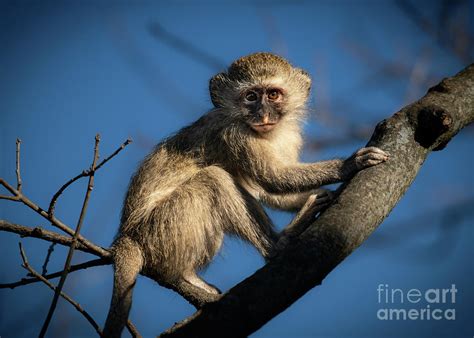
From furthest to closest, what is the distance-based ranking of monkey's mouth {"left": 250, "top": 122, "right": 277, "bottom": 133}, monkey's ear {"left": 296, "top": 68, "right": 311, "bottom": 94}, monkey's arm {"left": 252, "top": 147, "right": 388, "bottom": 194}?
monkey's ear {"left": 296, "top": 68, "right": 311, "bottom": 94}
monkey's mouth {"left": 250, "top": 122, "right": 277, "bottom": 133}
monkey's arm {"left": 252, "top": 147, "right": 388, "bottom": 194}

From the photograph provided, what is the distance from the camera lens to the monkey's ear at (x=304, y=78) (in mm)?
6852

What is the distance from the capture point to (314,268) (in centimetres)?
343

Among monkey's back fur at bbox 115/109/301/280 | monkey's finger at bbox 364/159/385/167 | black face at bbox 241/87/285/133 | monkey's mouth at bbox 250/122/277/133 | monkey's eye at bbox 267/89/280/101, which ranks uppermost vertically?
monkey's eye at bbox 267/89/280/101

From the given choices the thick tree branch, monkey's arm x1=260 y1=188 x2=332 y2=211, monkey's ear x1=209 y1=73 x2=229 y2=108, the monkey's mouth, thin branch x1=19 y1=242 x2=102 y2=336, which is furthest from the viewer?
monkey's ear x1=209 y1=73 x2=229 y2=108

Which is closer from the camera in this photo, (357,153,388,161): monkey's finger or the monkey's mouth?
(357,153,388,161): monkey's finger

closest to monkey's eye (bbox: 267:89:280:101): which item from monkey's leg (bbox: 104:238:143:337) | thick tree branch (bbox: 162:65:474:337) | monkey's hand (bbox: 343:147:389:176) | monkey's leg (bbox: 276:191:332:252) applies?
monkey's leg (bbox: 276:191:332:252)

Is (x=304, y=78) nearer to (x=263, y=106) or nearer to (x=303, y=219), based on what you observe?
(x=263, y=106)

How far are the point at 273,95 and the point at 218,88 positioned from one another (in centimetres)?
65

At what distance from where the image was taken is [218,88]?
666 centimetres

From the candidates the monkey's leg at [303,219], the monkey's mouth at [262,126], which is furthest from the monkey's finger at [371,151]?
the monkey's mouth at [262,126]

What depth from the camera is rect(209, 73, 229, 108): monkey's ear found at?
6.57m

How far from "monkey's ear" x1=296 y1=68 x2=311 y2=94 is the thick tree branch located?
7.45 ft

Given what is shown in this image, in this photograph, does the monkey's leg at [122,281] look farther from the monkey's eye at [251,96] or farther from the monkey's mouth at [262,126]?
the monkey's eye at [251,96]

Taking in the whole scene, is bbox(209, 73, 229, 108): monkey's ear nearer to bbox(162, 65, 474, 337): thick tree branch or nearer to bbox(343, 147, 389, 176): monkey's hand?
bbox(343, 147, 389, 176): monkey's hand
